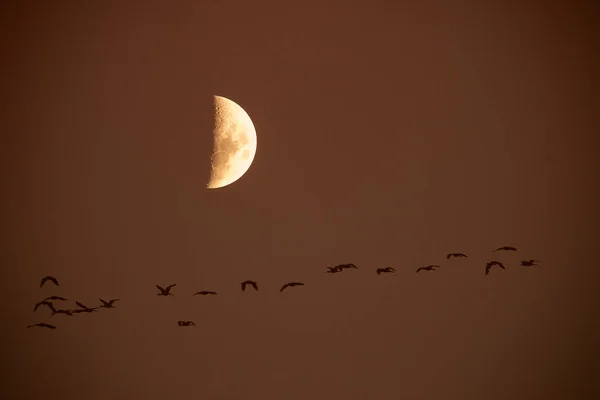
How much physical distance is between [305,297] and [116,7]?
2.08 m

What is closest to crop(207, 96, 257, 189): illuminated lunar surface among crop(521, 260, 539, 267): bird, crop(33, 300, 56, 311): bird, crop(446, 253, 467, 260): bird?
crop(33, 300, 56, 311): bird

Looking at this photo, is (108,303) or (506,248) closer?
(108,303)

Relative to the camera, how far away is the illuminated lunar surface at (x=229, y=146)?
10.1ft

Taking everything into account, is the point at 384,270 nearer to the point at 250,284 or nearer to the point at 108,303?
the point at 250,284

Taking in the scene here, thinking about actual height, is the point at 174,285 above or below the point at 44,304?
above

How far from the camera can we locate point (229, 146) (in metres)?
3.10

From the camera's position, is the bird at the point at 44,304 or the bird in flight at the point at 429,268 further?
the bird in flight at the point at 429,268

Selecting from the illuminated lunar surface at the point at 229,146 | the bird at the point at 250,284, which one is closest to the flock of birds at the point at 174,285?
the bird at the point at 250,284

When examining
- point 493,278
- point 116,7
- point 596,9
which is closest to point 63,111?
point 116,7

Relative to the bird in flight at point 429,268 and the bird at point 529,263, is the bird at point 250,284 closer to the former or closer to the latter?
the bird in flight at point 429,268

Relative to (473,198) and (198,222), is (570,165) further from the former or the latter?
(198,222)

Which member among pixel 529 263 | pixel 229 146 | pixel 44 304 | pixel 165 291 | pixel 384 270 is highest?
pixel 229 146

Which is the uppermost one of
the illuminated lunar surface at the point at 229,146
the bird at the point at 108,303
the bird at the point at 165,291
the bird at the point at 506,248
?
the illuminated lunar surface at the point at 229,146

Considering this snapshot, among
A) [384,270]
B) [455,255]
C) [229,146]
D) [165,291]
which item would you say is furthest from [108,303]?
[455,255]
